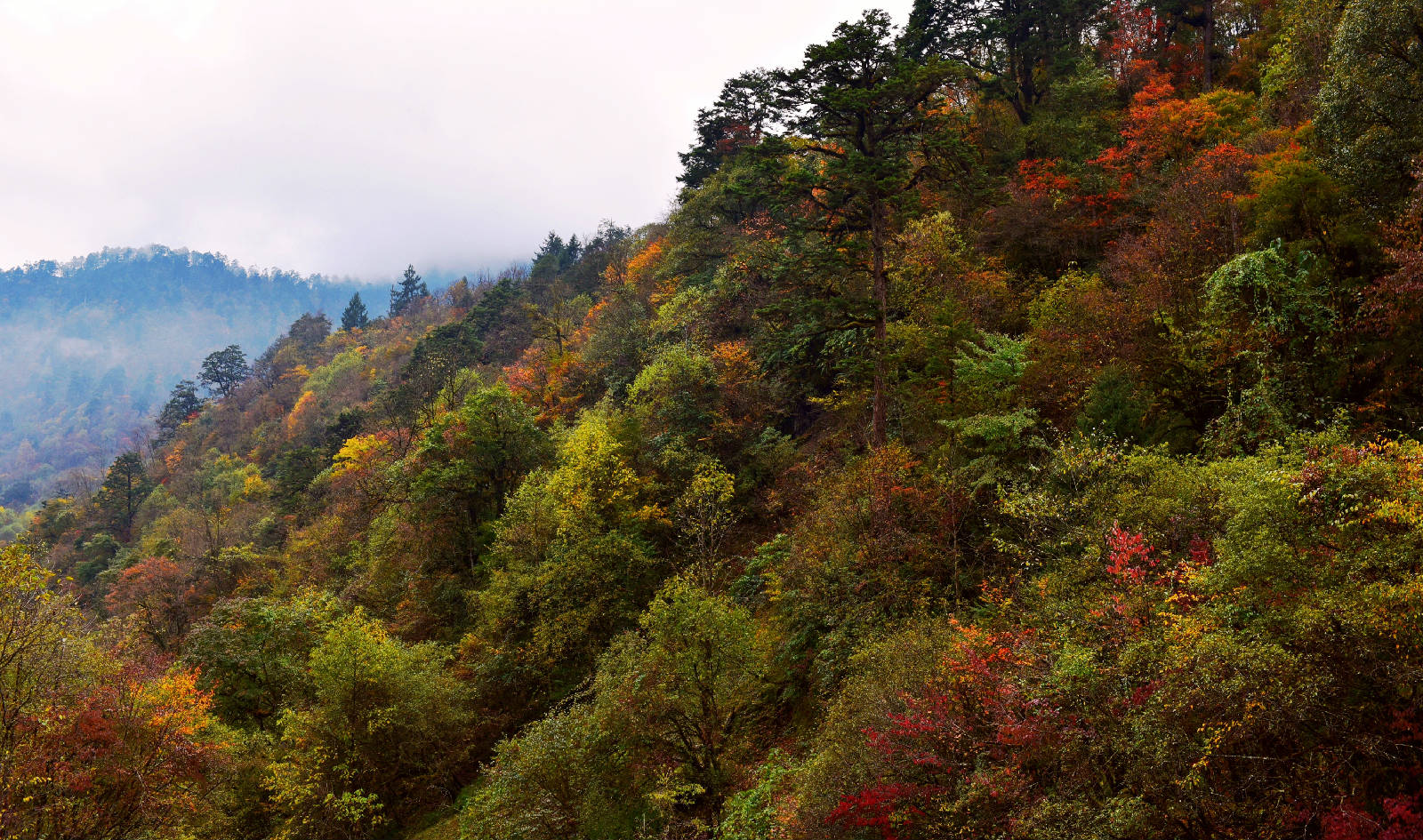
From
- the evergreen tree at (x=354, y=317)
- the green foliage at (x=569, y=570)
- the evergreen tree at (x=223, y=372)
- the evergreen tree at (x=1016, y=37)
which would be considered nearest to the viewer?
the green foliage at (x=569, y=570)

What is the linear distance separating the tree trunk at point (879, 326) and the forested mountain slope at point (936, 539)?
13cm

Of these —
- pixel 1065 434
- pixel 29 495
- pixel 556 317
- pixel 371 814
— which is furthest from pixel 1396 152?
pixel 29 495

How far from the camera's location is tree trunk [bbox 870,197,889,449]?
17.9 m

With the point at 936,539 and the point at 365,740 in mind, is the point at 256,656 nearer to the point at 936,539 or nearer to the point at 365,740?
the point at 365,740

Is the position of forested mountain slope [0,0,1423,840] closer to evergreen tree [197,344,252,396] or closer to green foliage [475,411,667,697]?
green foliage [475,411,667,697]

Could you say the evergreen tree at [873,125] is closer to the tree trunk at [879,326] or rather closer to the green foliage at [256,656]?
the tree trunk at [879,326]

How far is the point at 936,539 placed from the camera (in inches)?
538

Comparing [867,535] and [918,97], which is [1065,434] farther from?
[918,97]

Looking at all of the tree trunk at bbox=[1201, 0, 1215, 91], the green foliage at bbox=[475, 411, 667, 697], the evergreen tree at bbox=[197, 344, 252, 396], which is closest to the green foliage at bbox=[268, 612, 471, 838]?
the green foliage at bbox=[475, 411, 667, 697]

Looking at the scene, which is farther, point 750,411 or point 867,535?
point 750,411

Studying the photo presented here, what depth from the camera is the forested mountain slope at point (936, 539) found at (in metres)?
6.81

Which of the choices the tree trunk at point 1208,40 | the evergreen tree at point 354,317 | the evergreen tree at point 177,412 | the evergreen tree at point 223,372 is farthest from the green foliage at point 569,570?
the evergreen tree at point 354,317

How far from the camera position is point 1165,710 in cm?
658

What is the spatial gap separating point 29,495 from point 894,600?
18492 centimetres
